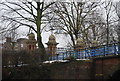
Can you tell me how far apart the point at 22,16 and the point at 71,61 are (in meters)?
10.8

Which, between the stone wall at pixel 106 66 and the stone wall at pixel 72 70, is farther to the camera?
the stone wall at pixel 72 70

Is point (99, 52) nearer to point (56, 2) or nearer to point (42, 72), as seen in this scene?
point (42, 72)

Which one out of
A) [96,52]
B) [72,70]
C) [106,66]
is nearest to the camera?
[106,66]

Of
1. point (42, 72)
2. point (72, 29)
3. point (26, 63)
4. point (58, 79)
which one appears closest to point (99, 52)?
point (58, 79)

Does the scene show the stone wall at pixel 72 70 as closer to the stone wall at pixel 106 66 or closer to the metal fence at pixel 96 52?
the stone wall at pixel 106 66

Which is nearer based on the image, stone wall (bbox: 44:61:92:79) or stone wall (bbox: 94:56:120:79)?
stone wall (bbox: 94:56:120:79)

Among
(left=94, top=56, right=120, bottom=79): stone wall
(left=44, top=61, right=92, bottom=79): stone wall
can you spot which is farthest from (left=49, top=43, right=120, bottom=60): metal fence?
(left=44, top=61, right=92, bottom=79): stone wall

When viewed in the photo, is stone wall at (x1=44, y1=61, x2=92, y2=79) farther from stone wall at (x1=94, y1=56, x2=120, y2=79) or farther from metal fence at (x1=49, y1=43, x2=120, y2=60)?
metal fence at (x1=49, y1=43, x2=120, y2=60)

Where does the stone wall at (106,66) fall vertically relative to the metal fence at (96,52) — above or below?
below

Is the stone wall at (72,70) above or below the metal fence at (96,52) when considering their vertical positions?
below

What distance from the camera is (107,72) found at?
1502cm

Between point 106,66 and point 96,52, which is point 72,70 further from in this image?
point 96,52

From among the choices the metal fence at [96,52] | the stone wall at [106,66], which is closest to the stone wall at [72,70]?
the stone wall at [106,66]

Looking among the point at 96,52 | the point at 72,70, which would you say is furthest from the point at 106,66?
the point at 72,70
